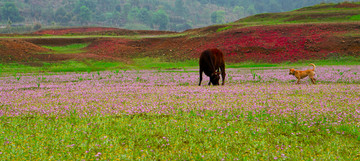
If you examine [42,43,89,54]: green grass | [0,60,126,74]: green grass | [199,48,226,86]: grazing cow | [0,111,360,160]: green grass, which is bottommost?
[0,60,126,74]: green grass

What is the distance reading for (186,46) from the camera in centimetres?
6316

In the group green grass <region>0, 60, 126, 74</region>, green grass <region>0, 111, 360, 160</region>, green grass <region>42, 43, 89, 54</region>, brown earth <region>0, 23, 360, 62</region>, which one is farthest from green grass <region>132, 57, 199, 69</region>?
green grass <region>0, 111, 360, 160</region>

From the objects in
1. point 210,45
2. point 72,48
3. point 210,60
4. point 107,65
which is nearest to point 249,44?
point 210,45

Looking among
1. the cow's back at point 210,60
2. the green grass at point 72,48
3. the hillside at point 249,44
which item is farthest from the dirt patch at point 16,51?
the cow's back at point 210,60

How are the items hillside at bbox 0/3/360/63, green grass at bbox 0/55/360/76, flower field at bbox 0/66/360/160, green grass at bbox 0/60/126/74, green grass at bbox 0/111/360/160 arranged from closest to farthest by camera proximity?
green grass at bbox 0/111/360/160 < flower field at bbox 0/66/360/160 < green grass at bbox 0/60/126/74 < green grass at bbox 0/55/360/76 < hillside at bbox 0/3/360/63

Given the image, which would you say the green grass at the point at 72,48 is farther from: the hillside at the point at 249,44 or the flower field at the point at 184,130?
the flower field at the point at 184,130

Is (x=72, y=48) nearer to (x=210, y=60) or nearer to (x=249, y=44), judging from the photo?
(x=249, y=44)

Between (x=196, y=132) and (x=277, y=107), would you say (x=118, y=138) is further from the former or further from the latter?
(x=277, y=107)

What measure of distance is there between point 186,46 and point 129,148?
5701 centimetres

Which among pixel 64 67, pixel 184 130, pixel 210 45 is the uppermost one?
pixel 210 45

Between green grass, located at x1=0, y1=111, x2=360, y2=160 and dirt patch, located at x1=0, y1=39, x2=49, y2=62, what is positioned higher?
dirt patch, located at x1=0, y1=39, x2=49, y2=62

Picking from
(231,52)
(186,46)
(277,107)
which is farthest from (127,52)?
(277,107)

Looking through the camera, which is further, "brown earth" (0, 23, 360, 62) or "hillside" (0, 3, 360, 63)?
"brown earth" (0, 23, 360, 62)

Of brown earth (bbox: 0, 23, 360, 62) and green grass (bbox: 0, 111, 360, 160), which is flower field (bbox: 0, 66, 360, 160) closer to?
green grass (bbox: 0, 111, 360, 160)
